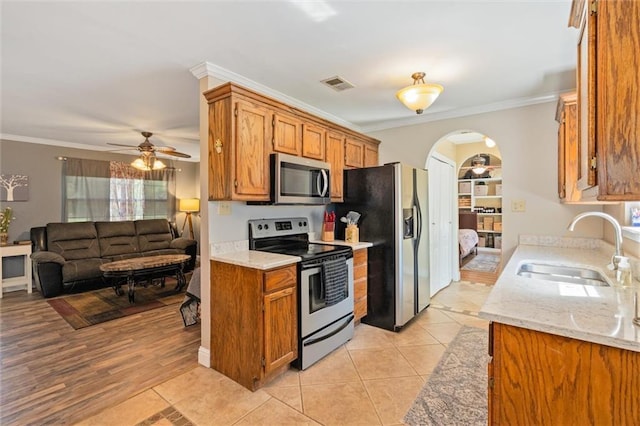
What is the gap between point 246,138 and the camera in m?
2.35

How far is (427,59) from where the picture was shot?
2.38 metres

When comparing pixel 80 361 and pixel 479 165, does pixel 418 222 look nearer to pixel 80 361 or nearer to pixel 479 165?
pixel 80 361

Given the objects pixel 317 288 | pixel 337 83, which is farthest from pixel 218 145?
pixel 317 288

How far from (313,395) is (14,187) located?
230 inches

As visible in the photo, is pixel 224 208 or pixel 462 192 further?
pixel 462 192

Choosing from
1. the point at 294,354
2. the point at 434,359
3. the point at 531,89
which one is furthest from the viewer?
the point at 531,89

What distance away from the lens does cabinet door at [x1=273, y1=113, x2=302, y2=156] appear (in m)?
2.61

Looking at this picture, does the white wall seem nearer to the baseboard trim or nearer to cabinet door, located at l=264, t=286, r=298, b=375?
cabinet door, located at l=264, t=286, r=298, b=375

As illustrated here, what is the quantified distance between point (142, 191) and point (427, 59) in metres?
6.11

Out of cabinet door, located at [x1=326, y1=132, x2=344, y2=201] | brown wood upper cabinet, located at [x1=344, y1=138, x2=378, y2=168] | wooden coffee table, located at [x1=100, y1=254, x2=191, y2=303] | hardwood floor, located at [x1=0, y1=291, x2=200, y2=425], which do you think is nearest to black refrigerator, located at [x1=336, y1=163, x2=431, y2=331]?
cabinet door, located at [x1=326, y1=132, x2=344, y2=201]

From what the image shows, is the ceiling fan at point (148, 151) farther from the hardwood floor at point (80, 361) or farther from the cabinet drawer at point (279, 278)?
the cabinet drawer at point (279, 278)

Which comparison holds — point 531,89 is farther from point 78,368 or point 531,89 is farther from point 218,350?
point 78,368

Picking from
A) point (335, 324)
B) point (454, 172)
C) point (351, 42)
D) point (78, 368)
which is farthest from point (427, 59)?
point (78, 368)

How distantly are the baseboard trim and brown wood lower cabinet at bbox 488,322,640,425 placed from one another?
2056 mm
